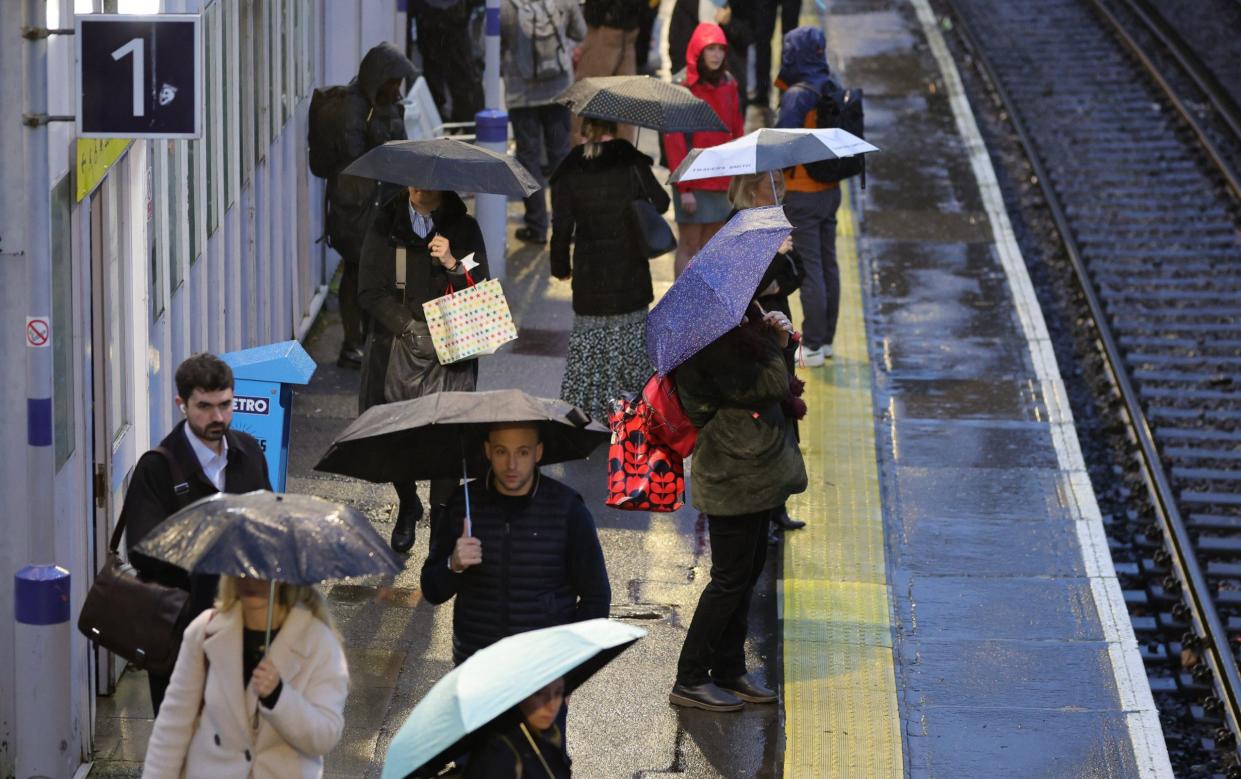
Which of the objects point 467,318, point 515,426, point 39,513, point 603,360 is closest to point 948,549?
point 603,360

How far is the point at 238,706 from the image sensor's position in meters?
4.95

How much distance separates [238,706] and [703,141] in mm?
7985

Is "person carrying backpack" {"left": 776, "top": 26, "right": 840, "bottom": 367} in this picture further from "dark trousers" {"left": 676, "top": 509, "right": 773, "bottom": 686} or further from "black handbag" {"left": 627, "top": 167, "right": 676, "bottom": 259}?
"dark trousers" {"left": 676, "top": 509, "right": 773, "bottom": 686}

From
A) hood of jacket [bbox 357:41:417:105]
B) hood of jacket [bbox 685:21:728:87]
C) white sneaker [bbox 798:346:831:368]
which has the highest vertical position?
hood of jacket [bbox 685:21:728:87]

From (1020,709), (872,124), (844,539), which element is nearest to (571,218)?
(844,539)

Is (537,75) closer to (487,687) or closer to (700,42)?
(700,42)

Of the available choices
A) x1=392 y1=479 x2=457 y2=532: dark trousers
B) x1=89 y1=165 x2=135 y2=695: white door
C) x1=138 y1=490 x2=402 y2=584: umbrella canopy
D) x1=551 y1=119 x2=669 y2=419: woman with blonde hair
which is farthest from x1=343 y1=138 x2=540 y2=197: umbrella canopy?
x1=138 y1=490 x2=402 y2=584: umbrella canopy

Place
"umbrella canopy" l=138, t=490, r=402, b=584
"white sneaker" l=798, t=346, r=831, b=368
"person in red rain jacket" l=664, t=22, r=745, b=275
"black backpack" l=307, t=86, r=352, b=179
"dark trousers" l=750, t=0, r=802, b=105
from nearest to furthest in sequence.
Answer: "umbrella canopy" l=138, t=490, r=402, b=584 → "black backpack" l=307, t=86, r=352, b=179 → "person in red rain jacket" l=664, t=22, r=745, b=275 → "white sneaker" l=798, t=346, r=831, b=368 → "dark trousers" l=750, t=0, r=802, b=105

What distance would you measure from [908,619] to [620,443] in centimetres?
203

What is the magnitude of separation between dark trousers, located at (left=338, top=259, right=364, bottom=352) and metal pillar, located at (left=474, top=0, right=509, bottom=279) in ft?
2.90

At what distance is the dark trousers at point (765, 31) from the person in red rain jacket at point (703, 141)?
195 inches

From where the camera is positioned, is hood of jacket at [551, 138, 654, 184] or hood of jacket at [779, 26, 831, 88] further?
hood of jacket at [779, 26, 831, 88]

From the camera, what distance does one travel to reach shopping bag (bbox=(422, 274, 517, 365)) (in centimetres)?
841

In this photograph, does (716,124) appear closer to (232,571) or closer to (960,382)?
(960,382)
